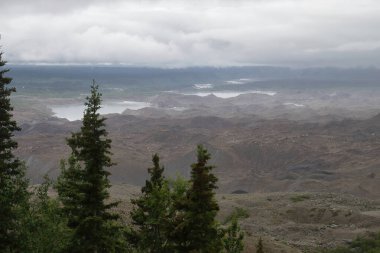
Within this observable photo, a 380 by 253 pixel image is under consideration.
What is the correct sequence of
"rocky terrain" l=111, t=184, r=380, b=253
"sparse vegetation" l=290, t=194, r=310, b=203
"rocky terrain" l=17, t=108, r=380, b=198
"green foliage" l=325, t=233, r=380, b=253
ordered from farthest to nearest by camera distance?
"rocky terrain" l=17, t=108, r=380, b=198 < "sparse vegetation" l=290, t=194, r=310, b=203 < "rocky terrain" l=111, t=184, r=380, b=253 < "green foliage" l=325, t=233, r=380, b=253

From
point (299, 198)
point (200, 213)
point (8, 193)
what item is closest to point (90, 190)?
point (8, 193)

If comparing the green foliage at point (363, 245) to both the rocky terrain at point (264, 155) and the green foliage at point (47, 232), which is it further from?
the rocky terrain at point (264, 155)

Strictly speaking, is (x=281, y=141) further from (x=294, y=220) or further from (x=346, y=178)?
(x=294, y=220)

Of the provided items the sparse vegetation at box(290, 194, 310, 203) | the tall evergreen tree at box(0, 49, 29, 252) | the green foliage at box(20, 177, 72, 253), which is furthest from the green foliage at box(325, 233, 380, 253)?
the tall evergreen tree at box(0, 49, 29, 252)

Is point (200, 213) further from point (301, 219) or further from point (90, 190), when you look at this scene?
point (301, 219)

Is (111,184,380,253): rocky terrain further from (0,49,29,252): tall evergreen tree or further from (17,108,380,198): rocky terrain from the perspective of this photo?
(0,49,29,252): tall evergreen tree

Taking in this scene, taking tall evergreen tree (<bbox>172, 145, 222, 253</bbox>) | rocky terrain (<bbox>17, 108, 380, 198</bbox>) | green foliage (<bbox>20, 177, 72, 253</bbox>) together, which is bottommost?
rocky terrain (<bbox>17, 108, 380, 198</bbox>)
